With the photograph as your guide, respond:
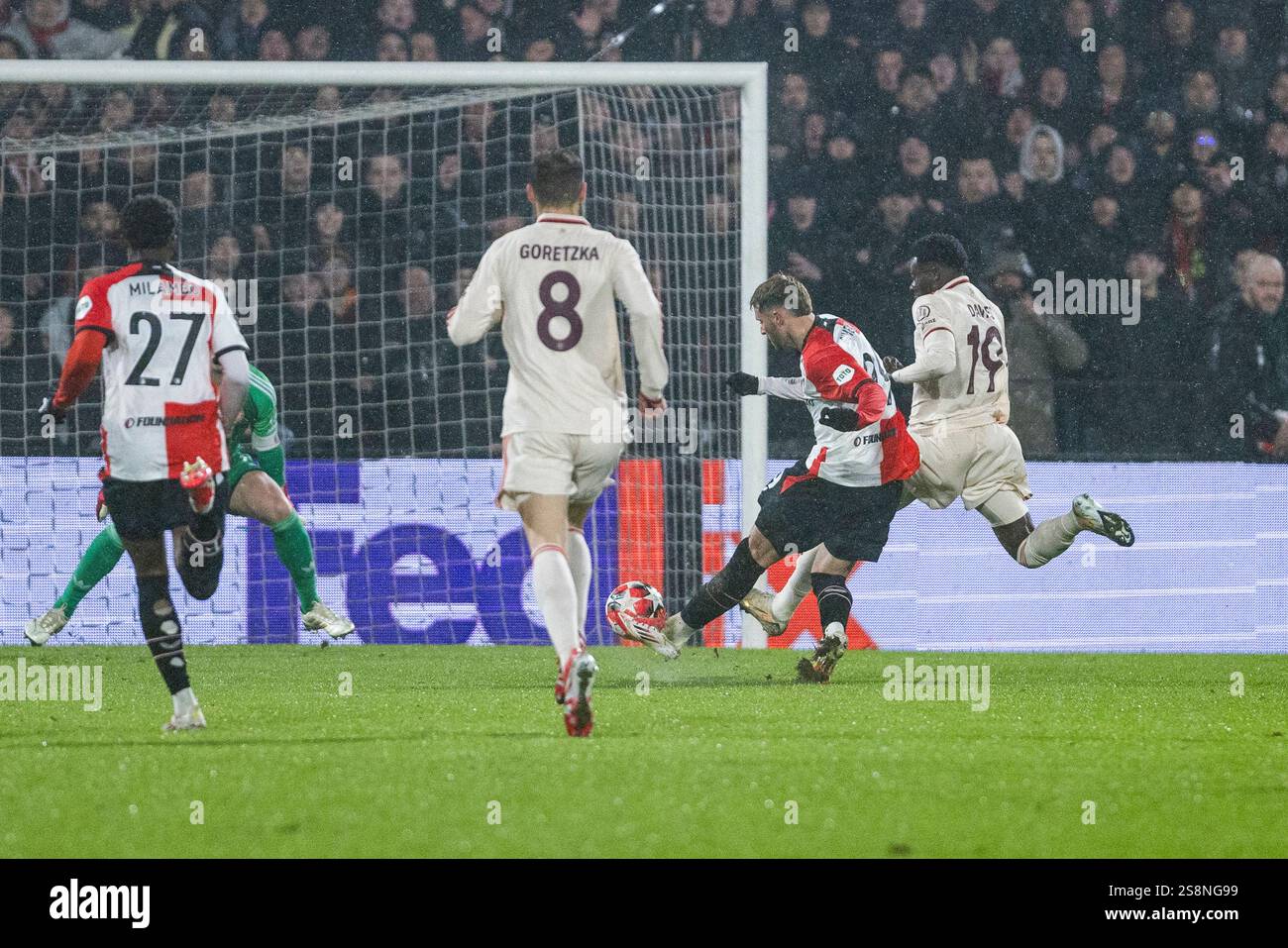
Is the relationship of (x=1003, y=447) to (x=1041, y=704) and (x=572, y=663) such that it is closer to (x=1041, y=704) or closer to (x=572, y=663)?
(x=1041, y=704)

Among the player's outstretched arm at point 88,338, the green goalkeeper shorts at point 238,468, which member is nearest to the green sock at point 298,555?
the green goalkeeper shorts at point 238,468

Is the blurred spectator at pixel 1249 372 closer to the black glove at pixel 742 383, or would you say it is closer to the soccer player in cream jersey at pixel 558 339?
the black glove at pixel 742 383

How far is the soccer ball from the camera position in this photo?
7.65 metres

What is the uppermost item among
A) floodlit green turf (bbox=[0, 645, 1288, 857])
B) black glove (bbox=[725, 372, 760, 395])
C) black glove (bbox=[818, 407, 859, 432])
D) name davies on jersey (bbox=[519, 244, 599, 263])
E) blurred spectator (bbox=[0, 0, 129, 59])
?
blurred spectator (bbox=[0, 0, 129, 59])

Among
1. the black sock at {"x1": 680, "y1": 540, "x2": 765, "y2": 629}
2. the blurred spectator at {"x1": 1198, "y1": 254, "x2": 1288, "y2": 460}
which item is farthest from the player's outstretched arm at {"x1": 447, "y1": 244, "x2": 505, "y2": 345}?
the blurred spectator at {"x1": 1198, "y1": 254, "x2": 1288, "y2": 460}

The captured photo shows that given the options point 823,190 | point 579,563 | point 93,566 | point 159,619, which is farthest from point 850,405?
point 823,190

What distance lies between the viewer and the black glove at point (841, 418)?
709 cm

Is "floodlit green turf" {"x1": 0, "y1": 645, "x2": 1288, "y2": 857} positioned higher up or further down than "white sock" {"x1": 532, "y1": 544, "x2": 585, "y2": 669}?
further down

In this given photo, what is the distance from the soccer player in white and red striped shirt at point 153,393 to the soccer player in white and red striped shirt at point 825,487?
2462 mm

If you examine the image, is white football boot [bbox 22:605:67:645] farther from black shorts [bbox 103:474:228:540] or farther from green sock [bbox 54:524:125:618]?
black shorts [bbox 103:474:228:540]

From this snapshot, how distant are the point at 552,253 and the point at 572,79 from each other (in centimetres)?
377

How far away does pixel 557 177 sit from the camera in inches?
222

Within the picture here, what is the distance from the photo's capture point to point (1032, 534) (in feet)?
26.9
